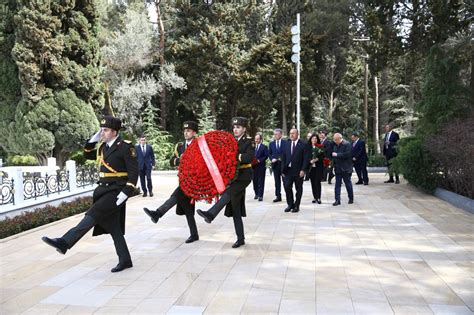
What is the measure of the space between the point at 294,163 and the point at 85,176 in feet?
22.2

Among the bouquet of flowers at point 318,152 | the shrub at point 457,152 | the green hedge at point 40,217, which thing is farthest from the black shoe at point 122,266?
the shrub at point 457,152

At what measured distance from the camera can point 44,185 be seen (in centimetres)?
1084

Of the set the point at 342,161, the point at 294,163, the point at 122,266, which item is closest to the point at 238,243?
the point at 122,266

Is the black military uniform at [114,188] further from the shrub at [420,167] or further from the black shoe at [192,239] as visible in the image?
the shrub at [420,167]

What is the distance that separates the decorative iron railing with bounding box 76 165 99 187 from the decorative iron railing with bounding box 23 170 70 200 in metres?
0.91

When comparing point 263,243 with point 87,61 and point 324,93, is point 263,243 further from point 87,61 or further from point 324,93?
point 324,93

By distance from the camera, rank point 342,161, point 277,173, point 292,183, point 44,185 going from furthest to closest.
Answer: point 277,173
point 44,185
point 342,161
point 292,183

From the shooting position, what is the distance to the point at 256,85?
28609mm

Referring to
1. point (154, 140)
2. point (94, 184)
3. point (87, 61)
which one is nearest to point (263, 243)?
point (94, 184)

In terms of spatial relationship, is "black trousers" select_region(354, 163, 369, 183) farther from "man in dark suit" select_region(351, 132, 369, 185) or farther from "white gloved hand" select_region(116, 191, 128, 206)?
"white gloved hand" select_region(116, 191, 128, 206)

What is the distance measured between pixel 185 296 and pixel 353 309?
64.4 inches

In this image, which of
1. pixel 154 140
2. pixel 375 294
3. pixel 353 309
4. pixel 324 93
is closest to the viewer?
pixel 353 309

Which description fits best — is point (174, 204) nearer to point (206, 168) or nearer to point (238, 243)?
point (206, 168)

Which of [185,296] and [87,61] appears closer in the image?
[185,296]
